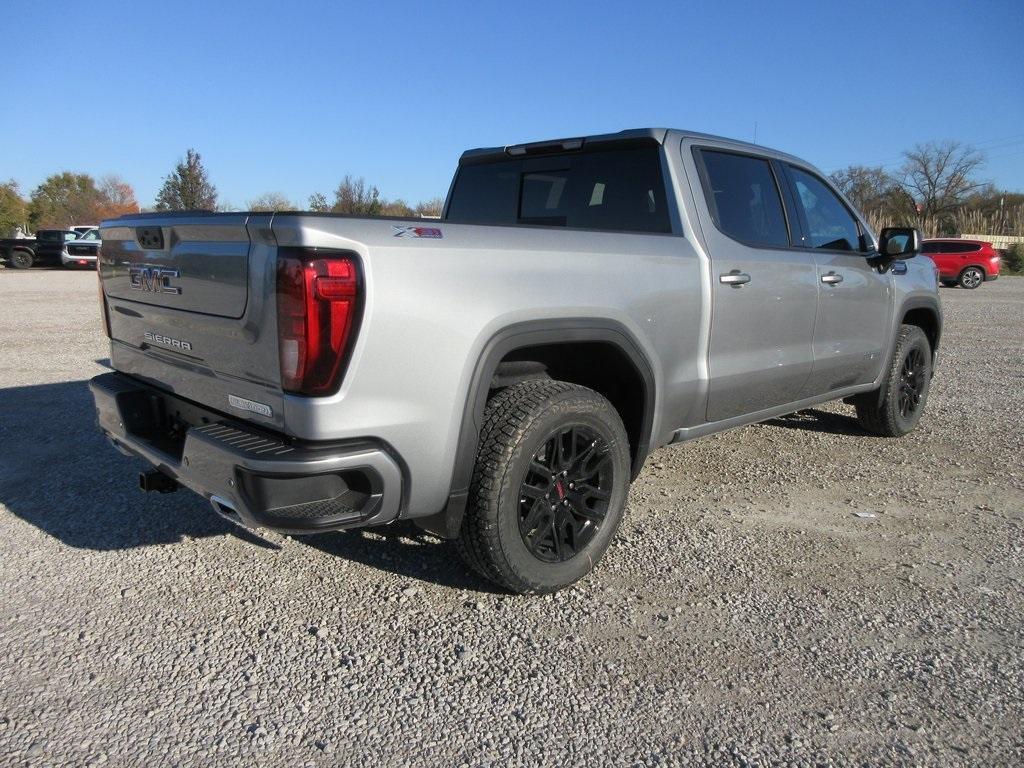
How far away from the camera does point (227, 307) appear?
2592 millimetres

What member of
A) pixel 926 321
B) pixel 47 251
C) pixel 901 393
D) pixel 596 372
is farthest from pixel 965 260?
pixel 47 251

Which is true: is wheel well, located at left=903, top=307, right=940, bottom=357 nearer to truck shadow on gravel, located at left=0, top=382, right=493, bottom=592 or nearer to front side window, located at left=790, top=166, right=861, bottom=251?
front side window, located at left=790, top=166, right=861, bottom=251

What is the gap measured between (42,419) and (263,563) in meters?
3.37

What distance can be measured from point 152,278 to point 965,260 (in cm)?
2655

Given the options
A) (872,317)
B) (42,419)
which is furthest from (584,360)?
(42,419)

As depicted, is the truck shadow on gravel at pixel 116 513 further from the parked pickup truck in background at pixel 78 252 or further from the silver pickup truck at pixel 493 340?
the parked pickup truck in background at pixel 78 252

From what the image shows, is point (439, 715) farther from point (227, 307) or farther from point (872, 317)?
point (872, 317)

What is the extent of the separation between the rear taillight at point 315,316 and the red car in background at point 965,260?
2569 cm

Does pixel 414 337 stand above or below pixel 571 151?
below

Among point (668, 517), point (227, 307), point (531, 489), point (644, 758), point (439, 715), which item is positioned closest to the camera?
point (644, 758)

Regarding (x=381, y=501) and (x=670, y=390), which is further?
(x=670, y=390)

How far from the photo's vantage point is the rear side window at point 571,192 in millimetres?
3766

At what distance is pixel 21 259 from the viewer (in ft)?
97.0

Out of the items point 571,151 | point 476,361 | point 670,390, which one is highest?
point 571,151
